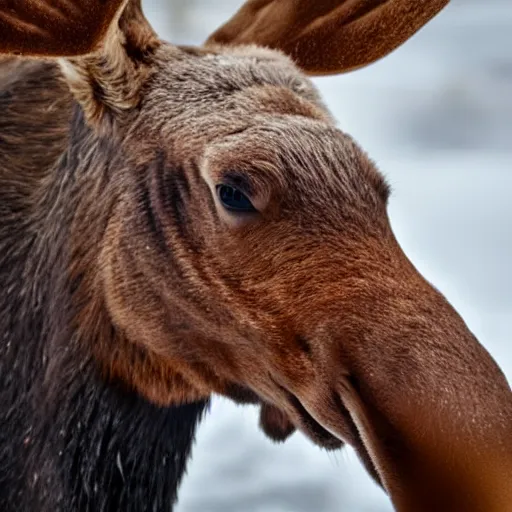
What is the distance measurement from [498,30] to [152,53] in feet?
15.2

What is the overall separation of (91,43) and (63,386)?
0.59m

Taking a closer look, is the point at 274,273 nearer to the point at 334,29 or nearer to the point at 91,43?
the point at 91,43

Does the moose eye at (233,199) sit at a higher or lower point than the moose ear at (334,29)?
lower

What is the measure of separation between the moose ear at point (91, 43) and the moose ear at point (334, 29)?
301 millimetres

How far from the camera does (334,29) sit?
231 centimetres

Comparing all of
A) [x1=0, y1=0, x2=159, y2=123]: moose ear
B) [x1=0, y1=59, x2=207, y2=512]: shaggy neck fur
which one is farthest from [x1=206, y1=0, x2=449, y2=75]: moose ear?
[x1=0, y1=59, x2=207, y2=512]: shaggy neck fur

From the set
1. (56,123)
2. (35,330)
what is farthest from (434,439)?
(56,123)

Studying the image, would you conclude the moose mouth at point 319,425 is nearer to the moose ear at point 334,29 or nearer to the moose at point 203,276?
the moose at point 203,276

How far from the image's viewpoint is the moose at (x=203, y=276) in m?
1.65

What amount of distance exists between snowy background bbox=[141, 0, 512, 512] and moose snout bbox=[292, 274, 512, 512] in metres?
1.31

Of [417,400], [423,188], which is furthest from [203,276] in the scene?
[423,188]

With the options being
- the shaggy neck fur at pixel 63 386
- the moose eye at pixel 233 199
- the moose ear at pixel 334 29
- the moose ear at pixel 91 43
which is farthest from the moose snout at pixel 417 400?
the moose ear at pixel 334 29

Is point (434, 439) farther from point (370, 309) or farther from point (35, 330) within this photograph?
point (35, 330)

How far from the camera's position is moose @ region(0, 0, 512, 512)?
65.0 inches
